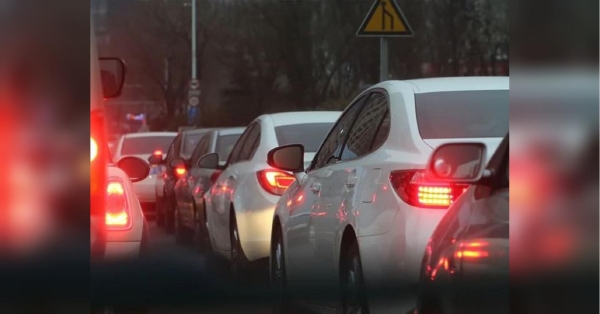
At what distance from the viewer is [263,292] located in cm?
648

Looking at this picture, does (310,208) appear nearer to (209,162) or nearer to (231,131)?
(231,131)

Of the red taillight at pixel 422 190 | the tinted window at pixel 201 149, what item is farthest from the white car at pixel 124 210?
the red taillight at pixel 422 190

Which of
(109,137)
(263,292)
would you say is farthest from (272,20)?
(263,292)

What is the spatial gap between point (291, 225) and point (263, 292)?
1.19 feet

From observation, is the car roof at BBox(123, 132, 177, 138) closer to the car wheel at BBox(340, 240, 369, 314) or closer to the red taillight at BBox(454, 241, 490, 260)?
the car wheel at BBox(340, 240, 369, 314)

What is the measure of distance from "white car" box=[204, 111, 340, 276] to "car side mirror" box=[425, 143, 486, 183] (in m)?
1.37

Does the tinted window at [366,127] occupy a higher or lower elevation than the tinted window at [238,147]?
higher

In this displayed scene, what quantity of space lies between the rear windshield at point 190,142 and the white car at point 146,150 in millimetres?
74

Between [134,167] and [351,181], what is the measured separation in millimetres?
1099

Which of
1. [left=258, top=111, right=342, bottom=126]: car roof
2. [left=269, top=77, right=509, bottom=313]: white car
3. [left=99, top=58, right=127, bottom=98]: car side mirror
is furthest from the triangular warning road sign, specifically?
[left=99, top=58, right=127, bottom=98]: car side mirror

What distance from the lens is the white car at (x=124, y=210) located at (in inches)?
236

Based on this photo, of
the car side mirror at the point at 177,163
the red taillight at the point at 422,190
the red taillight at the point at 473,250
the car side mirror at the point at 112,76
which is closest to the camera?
the red taillight at the point at 473,250

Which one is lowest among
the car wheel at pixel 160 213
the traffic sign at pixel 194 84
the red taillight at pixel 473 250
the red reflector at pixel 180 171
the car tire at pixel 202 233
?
the car tire at pixel 202 233

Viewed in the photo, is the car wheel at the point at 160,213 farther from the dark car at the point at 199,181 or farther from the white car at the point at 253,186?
the white car at the point at 253,186
